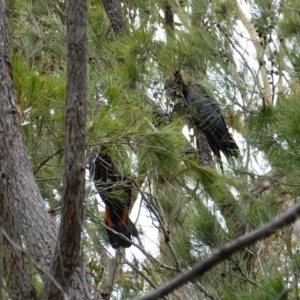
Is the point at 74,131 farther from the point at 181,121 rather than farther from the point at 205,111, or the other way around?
the point at 205,111

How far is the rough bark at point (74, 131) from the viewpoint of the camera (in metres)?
1.52

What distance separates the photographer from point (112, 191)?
273 centimetres

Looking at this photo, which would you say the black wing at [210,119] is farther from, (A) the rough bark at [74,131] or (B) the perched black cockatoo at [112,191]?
(A) the rough bark at [74,131]

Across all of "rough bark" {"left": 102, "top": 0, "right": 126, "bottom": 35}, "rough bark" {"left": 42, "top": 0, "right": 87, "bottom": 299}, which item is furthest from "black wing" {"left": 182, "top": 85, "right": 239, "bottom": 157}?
"rough bark" {"left": 42, "top": 0, "right": 87, "bottom": 299}

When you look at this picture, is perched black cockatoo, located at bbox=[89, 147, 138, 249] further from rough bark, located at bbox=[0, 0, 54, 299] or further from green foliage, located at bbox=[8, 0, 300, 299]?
rough bark, located at bbox=[0, 0, 54, 299]

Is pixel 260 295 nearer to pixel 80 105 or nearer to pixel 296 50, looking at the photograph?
pixel 296 50

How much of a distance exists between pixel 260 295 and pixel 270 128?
64 centimetres

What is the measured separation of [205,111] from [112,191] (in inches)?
34.2

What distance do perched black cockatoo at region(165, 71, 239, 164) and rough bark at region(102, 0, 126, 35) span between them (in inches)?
27.8

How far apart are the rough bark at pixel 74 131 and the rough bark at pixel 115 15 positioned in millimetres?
2517

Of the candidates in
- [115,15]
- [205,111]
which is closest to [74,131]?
[205,111]

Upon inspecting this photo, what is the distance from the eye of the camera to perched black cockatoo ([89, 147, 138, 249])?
2672 mm

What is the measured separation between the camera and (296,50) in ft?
9.37

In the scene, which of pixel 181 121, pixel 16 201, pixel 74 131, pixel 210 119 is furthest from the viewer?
pixel 210 119
